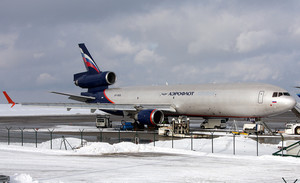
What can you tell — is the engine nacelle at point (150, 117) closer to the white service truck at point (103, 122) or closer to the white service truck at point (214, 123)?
the white service truck at point (214, 123)

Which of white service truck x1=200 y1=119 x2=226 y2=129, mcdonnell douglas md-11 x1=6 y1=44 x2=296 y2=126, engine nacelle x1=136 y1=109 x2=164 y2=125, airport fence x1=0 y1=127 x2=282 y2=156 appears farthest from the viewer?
white service truck x1=200 y1=119 x2=226 y2=129

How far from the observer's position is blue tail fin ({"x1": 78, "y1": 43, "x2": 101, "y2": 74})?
2050 inches

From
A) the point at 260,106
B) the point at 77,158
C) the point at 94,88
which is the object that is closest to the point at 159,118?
the point at 260,106

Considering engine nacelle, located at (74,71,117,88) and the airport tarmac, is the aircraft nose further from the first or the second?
engine nacelle, located at (74,71,117,88)

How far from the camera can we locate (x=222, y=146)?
1084 inches

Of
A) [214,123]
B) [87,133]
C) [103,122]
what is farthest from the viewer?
[103,122]

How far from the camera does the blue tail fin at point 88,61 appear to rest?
52.1 m

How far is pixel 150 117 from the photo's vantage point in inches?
1565

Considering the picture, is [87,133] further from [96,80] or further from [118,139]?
[96,80]

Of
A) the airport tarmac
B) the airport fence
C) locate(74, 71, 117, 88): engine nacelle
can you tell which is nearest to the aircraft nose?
the airport tarmac

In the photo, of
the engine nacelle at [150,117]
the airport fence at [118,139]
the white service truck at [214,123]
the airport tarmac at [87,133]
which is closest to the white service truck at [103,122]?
the airport tarmac at [87,133]

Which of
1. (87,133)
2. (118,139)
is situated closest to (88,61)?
(87,133)

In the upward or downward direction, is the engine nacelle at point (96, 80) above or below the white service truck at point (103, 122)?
above

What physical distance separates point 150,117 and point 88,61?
54.5 feet
